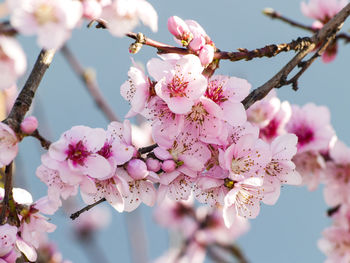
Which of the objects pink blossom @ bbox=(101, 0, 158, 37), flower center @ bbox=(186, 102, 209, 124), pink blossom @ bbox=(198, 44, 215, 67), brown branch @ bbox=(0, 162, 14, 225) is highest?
pink blossom @ bbox=(198, 44, 215, 67)

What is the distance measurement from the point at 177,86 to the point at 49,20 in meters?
0.41

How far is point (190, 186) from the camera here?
1605 millimetres

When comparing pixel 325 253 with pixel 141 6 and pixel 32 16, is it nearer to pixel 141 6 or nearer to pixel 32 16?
pixel 141 6

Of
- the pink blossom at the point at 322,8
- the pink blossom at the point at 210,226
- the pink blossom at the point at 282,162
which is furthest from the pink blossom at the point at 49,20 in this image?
the pink blossom at the point at 210,226

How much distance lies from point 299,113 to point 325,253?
0.82 metres

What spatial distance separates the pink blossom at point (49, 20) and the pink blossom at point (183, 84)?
0.27m

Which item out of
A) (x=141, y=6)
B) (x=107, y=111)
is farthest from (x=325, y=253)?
(x=141, y=6)

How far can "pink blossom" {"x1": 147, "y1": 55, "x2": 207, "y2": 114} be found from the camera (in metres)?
1.49

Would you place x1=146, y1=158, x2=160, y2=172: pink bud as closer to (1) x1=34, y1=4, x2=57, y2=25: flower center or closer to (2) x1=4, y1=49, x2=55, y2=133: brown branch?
(2) x1=4, y1=49, x2=55, y2=133: brown branch

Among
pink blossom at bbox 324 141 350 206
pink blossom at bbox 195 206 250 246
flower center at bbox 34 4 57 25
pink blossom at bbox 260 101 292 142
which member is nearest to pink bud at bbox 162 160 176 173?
flower center at bbox 34 4 57 25

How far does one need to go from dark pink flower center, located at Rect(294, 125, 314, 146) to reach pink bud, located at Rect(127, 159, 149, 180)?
1268 mm

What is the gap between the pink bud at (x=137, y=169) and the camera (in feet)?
4.73

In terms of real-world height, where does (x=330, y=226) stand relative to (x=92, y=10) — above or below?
below

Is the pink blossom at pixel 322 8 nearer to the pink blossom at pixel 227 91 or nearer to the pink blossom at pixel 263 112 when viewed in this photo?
the pink blossom at pixel 263 112
